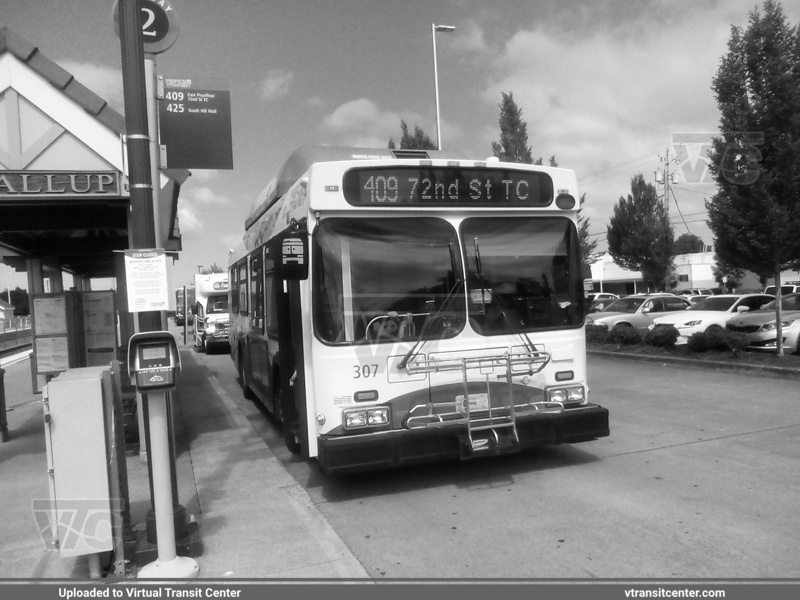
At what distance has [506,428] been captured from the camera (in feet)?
19.4

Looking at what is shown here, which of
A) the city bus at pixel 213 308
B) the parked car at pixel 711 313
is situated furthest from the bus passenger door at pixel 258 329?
→ the city bus at pixel 213 308

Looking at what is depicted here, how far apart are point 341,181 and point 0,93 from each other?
4594mm

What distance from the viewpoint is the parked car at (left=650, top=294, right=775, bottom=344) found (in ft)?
54.0

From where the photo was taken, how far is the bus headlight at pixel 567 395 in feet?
20.7

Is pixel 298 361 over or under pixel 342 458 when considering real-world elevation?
over

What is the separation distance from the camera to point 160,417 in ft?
14.0

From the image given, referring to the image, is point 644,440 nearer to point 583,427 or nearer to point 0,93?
point 583,427

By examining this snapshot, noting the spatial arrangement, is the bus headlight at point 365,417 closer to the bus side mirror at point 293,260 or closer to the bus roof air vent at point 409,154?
the bus side mirror at point 293,260

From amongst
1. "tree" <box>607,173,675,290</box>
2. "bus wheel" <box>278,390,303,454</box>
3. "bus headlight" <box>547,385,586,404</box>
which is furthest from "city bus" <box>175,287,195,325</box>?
"tree" <box>607,173,675,290</box>

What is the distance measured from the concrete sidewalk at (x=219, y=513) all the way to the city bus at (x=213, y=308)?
12540 millimetres

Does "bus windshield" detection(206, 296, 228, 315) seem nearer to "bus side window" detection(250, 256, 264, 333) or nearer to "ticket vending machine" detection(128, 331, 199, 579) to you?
"bus side window" detection(250, 256, 264, 333)

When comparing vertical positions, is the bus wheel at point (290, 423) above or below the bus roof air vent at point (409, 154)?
below

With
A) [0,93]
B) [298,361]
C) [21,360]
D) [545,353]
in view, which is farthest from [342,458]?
[21,360]

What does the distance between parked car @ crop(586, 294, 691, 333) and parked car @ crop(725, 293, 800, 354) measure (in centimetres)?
420
